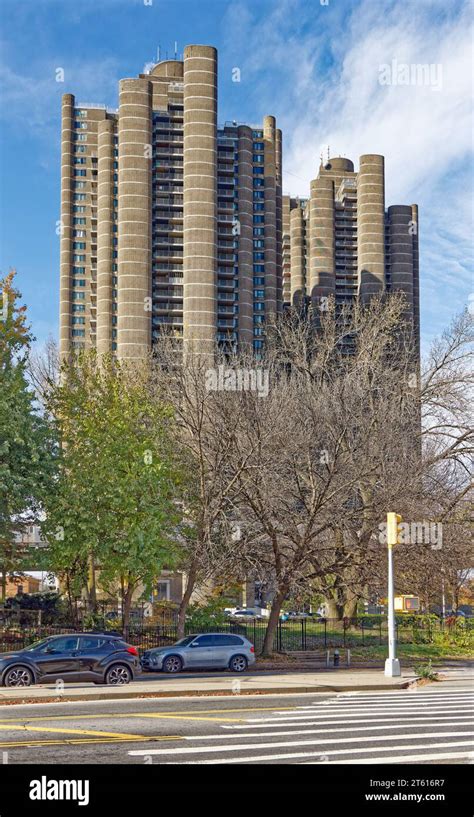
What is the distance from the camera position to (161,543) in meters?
35.0

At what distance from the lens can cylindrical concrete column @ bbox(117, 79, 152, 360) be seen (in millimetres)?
114812

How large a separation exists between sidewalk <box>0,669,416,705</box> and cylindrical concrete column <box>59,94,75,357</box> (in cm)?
11629

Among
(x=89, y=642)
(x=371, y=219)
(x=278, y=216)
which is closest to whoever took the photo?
(x=89, y=642)

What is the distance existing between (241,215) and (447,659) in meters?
96.2

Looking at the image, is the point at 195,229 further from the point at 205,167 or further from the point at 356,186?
the point at 356,186

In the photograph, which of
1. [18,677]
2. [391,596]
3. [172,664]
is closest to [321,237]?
[172,664]

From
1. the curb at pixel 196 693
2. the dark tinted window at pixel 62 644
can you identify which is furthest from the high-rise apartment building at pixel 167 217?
the dark tinted window at pixel 62 644

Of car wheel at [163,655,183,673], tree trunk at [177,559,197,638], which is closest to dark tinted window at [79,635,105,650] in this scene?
car wheel at [163,655,183,673]

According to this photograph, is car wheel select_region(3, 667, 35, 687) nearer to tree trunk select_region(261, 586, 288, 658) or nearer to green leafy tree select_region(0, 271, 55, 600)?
green leafy tree select_region(0, 271, 55, 600)

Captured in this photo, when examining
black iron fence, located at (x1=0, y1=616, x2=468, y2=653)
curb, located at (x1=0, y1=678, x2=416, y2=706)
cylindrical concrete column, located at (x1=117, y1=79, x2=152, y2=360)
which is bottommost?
black iron fence, located at (x1=0, y1=616, x2=468, y2=653)

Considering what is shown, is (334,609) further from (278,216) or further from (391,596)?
(278,216)

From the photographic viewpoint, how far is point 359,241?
156m

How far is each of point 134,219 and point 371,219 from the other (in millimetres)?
54044
